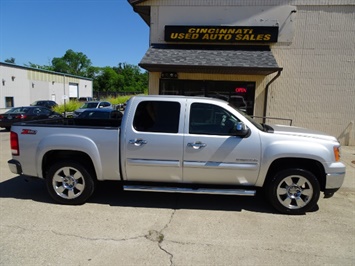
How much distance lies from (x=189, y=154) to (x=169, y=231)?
1223 millimetres

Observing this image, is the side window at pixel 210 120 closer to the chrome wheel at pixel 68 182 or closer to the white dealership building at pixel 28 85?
the chrome wheel at pixel 68 182

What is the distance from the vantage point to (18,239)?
11.7 ft

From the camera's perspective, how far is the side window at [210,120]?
4457 millimetres

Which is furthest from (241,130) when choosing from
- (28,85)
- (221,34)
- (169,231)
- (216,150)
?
(28,85)

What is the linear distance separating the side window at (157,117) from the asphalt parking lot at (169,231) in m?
1.36

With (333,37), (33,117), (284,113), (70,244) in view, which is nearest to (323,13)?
(333,37)

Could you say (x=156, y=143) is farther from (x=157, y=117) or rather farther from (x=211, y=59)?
(x=211, y=59)

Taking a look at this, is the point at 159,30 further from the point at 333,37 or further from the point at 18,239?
the point at 18,239

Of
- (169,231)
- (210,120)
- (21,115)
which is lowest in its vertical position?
(169,231)

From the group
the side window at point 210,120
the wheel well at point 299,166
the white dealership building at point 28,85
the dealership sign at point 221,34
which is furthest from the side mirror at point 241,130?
the white dealership building at point 28,85

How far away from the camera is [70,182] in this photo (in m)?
4.74

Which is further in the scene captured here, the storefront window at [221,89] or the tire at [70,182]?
the storefront window at [221,89]

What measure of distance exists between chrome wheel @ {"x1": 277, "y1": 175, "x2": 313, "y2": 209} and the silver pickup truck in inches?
0.6

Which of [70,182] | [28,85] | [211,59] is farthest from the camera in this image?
[28,85]
